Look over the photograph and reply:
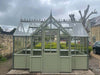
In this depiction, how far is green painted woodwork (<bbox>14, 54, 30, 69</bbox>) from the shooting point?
20.9 ft

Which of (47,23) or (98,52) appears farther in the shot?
(98,52)

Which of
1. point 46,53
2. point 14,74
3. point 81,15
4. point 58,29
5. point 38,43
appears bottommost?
point 14,74

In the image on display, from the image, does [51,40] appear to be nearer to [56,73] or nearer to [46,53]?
[46,53]

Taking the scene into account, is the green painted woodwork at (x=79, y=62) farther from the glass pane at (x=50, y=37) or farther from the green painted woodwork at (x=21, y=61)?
the green painted woodwork at (x=21, y=61)

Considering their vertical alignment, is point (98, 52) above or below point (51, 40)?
below

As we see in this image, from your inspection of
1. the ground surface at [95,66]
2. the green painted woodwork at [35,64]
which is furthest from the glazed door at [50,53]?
the ground surface at [95,66]

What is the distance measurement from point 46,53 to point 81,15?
39.1ft

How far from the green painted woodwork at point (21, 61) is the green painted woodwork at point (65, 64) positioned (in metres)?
1.79

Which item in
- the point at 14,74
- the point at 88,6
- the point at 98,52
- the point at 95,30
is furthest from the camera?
the point at 95,30

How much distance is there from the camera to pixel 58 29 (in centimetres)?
593

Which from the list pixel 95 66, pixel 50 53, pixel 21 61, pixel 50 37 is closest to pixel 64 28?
pixel 50 37

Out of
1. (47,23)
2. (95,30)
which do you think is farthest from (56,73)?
(95,30)

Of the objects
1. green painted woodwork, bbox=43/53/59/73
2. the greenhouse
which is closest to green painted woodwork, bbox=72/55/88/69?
the greenhouse

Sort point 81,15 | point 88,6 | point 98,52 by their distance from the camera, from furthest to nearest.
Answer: point 81,15 < point 88,6 < point 98,52
